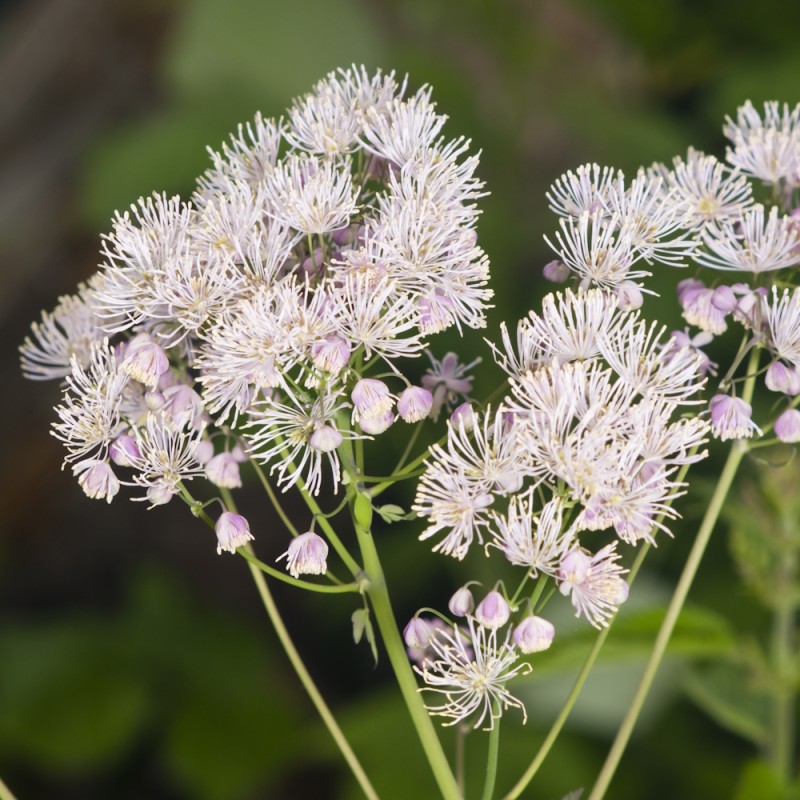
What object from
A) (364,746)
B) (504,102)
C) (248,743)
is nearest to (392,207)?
(364,746)

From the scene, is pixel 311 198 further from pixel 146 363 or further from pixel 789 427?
pixel 789 427

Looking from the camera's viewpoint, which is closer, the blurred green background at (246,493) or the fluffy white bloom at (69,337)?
the fluffy white bloom at (69,337)

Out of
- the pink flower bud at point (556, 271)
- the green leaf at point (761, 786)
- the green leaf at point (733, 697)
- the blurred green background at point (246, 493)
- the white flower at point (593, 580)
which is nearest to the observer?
the white flower at point (593, 580)

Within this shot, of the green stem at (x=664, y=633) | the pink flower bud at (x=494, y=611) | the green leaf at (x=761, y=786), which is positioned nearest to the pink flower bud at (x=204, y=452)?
the pink flower bud at (x=494, y=611)

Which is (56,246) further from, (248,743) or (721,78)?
(721,78)

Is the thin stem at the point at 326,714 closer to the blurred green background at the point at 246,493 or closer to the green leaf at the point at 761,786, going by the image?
the green leaf at the point at 761,786

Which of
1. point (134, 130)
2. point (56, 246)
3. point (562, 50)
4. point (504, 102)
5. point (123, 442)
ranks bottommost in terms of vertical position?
point (123, 442)
